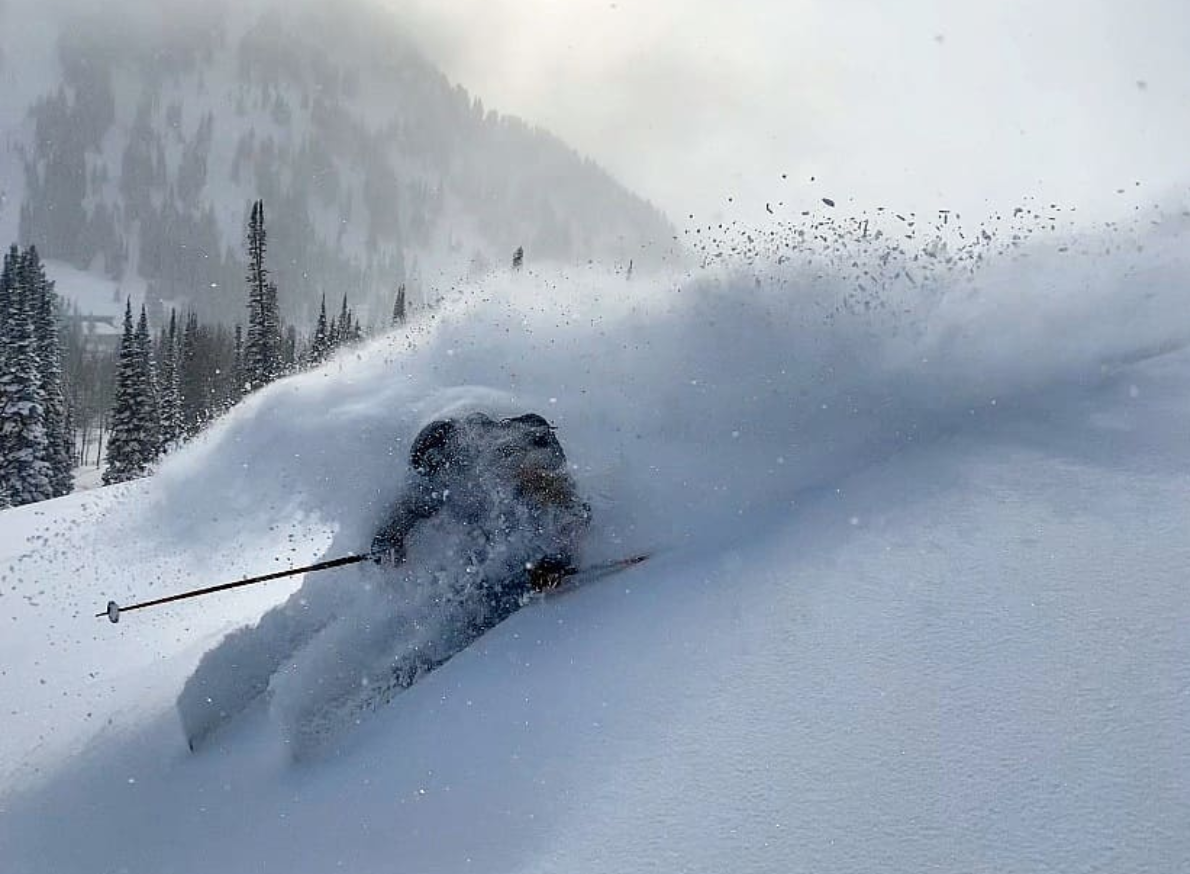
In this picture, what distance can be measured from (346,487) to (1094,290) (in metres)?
5.97

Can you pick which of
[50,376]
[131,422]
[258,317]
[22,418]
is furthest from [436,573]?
[50,376]

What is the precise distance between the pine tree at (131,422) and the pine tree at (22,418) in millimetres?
3846

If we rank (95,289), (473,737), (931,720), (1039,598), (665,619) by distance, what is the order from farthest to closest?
(95,289)
(665,619)
(473,737)
(1039,598)
(931,720)

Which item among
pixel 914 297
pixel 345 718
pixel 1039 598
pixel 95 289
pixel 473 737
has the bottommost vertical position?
pixel 95 289

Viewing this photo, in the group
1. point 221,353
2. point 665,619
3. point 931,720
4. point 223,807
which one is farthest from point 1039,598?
point 221,353

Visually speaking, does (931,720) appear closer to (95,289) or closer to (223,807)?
(223,807)

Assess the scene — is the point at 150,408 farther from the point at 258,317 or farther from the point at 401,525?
the point at 401,525

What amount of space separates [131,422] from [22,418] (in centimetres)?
551

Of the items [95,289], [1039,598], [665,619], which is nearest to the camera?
[1039,598]

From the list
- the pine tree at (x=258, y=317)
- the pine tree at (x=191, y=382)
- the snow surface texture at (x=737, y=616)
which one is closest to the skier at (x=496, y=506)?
the snow surface texture at (x=737, y=616)

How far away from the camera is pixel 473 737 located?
4363 millimetres

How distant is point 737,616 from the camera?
14.3 ft

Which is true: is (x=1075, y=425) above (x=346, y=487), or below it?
above

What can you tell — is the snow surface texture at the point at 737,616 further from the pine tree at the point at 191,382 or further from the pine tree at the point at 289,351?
the pine tree at the point at 289,351
